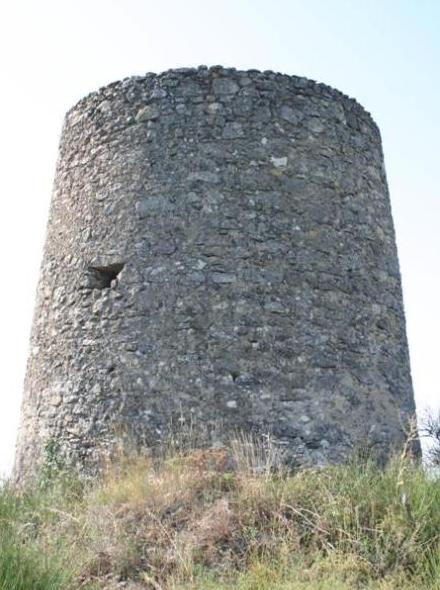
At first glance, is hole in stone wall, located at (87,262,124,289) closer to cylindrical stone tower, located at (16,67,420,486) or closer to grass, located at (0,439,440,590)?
cylindrical stone tower, located at (16,67,420,486)

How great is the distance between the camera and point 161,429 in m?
6.55

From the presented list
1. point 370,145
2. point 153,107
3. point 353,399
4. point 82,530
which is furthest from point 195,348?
point 370,145

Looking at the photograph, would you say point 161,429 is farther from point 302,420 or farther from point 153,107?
point 153,107

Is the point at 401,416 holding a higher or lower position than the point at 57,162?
lower

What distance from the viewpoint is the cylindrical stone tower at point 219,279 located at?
667 centimetres

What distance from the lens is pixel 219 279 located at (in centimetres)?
689

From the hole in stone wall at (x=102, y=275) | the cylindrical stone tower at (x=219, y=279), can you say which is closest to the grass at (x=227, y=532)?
the cylindrical stone tower at (x=219, y=279)

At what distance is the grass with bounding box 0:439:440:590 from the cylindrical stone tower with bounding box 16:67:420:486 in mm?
704

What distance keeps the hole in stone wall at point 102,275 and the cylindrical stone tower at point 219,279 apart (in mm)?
14

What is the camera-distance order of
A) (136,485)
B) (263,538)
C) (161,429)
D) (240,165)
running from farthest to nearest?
1. (240,165)
2. (161,429)
3. (136,485)
4. (263,538)

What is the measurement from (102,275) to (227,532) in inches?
127

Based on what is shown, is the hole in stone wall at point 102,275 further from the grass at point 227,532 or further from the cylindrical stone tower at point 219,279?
the grass at point 227,532

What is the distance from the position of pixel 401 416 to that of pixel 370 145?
295 cm

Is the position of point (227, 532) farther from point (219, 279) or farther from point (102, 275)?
point (102, 275)
